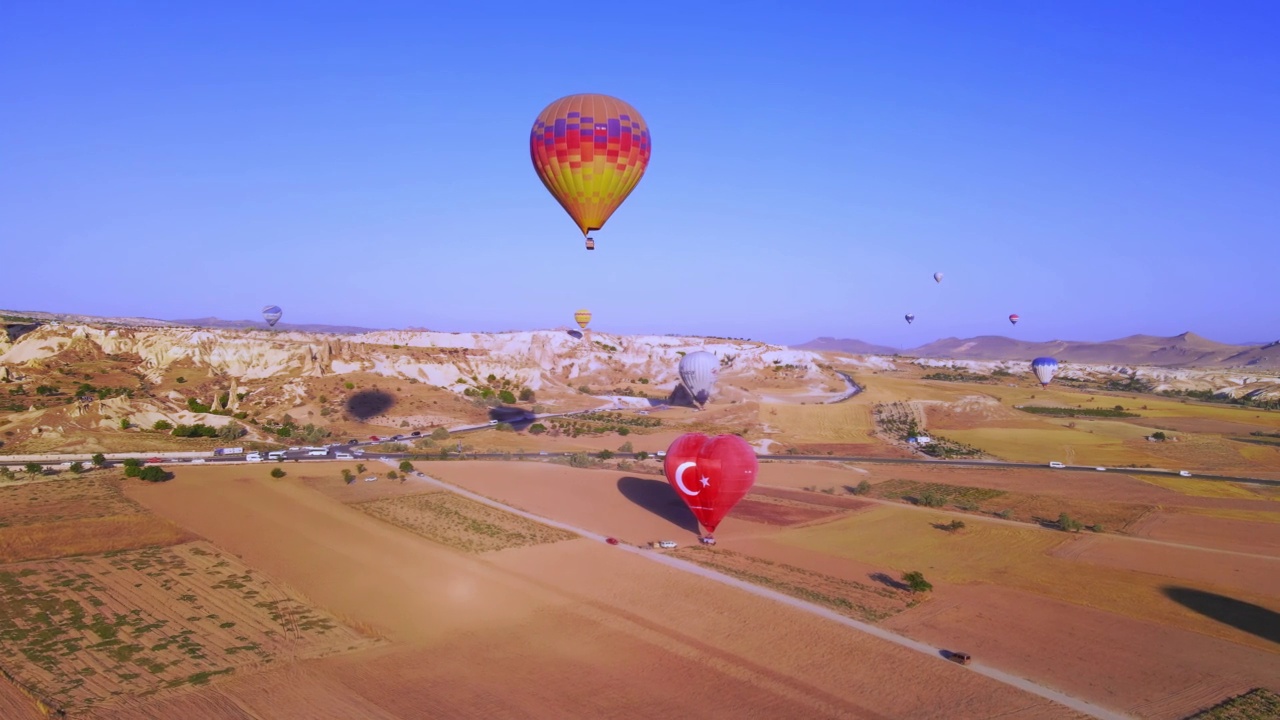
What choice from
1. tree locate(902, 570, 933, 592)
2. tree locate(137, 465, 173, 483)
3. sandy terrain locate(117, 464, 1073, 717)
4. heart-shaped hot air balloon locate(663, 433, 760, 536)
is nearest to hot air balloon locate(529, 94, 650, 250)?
heart-shaped hot air balloon locate(663, 433, 760, 536)

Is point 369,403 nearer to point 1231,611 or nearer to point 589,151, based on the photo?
point 589,151

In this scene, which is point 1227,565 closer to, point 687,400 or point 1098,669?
point 1098,669

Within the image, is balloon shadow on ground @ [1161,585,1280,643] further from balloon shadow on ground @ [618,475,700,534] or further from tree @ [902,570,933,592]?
balloon shadow on ground @ [618,475,700,534]

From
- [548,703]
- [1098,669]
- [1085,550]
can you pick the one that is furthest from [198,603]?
[1085,550]

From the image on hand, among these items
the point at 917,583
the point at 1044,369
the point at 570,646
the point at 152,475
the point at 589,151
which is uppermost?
the point at 589,151

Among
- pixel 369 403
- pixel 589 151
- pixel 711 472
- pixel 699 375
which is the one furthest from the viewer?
pixel 699 375

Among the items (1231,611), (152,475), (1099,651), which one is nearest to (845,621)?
(1099,651)
